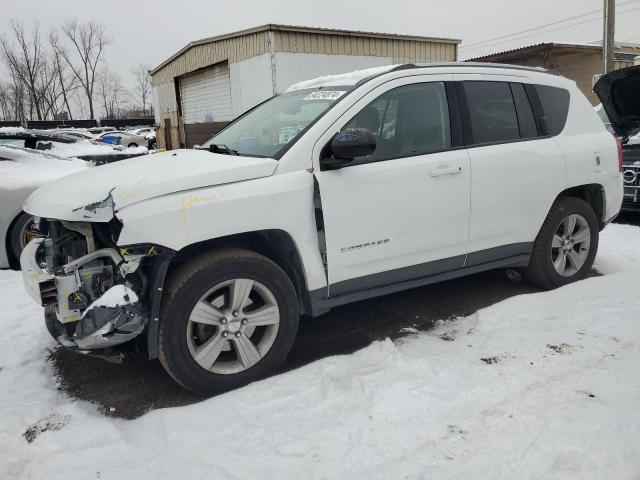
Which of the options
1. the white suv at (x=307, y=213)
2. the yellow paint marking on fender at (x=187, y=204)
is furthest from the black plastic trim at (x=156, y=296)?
the yellow paint marking on fender at (x=187, y=204)

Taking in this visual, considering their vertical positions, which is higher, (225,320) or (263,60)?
(263,60)

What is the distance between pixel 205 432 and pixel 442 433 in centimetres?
117

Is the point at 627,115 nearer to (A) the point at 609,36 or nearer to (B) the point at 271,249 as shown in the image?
(B) the point at 271,249

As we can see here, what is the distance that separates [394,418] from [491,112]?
251 cm

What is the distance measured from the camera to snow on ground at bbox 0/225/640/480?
231 cm

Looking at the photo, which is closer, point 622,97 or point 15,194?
point 15,194

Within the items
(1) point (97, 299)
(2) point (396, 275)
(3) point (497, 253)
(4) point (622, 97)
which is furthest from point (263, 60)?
(1) point (97, 299)

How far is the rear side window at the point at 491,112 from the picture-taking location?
3.90 metres

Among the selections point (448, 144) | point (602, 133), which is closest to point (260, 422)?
point (448, 144)

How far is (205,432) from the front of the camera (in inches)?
103

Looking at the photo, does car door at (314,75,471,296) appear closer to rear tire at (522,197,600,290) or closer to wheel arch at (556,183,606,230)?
rear tire at (522,197,600,290)

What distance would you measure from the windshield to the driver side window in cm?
27

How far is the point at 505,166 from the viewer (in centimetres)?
390

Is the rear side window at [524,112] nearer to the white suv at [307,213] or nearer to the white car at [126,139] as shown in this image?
the white suv at [307,213]
